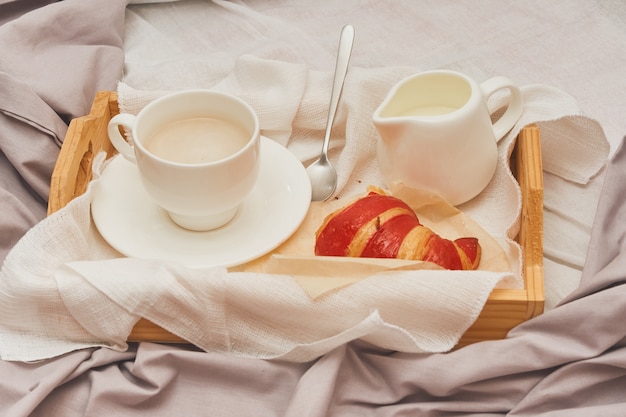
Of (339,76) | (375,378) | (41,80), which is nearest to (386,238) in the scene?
(375,378)

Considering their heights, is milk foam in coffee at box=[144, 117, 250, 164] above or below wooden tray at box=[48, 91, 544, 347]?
above

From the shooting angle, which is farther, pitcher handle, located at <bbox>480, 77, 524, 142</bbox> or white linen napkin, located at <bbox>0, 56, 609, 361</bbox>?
pitcher handle, located at <bbox>480, 77, 524, 142</bbox>

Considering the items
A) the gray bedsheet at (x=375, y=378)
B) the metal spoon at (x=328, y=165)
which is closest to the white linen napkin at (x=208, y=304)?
the gray bedsheet at (x=375, y=378)

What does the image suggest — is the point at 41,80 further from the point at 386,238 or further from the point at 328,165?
the point at 386,238

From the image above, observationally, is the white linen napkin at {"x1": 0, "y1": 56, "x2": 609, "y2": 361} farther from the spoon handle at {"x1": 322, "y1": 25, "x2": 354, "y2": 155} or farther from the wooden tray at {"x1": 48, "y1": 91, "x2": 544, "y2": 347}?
the spoon handle at {"x1": 322, "y1": 25, "x2": 354, "y2": 155}

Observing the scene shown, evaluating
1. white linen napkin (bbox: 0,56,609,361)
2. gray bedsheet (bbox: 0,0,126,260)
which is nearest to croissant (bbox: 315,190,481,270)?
white linen napkin (bbox: 0,56,609,361)

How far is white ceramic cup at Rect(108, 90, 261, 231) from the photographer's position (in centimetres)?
66

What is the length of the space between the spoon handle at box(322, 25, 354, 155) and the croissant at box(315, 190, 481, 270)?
0.42 feet

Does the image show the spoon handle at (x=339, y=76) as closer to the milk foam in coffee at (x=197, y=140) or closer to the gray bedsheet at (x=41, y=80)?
the milk foam in coffee at (x=197, y=140)

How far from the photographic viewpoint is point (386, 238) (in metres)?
0.66

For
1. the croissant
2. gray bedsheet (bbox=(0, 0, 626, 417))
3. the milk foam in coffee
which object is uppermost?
the milk foam in coffee

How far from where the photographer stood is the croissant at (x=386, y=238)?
0.66 m

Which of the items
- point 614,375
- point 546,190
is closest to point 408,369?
point 614,375

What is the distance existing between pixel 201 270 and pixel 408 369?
0.16 meters
